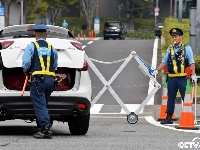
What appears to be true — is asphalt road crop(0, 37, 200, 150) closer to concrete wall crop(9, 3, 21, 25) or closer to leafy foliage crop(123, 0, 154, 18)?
concrete wall crop(9, 3, 21, 25)

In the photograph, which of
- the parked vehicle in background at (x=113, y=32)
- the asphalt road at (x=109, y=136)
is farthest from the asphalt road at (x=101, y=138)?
the parked vehicle in background at (x=113, y=32)

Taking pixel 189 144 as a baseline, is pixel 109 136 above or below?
below

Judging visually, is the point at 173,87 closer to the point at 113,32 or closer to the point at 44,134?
the point at 44,134

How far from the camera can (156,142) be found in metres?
12.3

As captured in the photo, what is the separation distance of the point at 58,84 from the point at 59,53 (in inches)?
18.0

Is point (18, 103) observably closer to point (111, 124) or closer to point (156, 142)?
point (156, 142)

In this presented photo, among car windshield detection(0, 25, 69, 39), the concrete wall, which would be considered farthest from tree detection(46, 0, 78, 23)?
car windshield detection(0, 25, 69, 39)

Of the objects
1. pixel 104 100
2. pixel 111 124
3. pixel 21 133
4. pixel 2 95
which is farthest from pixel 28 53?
pixel 104 100

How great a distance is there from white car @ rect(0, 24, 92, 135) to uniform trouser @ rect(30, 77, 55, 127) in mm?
290

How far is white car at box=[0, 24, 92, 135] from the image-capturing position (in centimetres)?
1298

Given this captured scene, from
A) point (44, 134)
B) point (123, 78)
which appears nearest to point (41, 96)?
point (44, 134)

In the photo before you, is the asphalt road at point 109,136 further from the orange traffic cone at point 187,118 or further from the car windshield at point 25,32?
the car windshield at point 25,32

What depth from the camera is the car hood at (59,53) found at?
42.7ft

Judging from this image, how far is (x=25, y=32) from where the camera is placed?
46.3 feet
